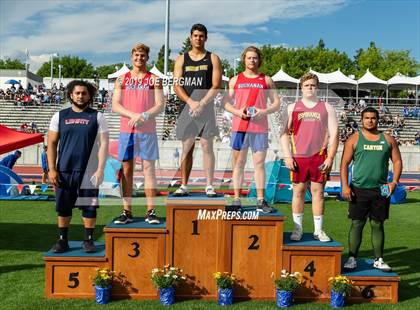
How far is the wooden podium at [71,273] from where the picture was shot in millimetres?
5104

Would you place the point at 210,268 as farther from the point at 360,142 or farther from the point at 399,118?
the point at 399,118

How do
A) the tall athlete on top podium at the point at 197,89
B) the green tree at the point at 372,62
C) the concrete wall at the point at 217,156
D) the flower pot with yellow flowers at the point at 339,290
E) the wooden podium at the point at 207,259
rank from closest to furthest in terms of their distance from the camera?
1. the flower pot with yellow flowers at the point at 339,290
2. the wooden podium at the point at 207,259
3. the tall athlete on top podium at the point at 197,89
4. the concrete wall at the point at 217,156
5. the green tree at the point at 372,62

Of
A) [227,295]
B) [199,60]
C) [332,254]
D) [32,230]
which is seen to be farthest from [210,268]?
[32,230]

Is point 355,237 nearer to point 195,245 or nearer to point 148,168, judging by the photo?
point 195,245

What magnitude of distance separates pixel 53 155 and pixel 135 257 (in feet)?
4.65

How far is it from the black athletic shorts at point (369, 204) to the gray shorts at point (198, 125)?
70.8 inches

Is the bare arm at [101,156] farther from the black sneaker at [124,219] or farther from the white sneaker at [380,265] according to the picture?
the white sneaker at [380,265]

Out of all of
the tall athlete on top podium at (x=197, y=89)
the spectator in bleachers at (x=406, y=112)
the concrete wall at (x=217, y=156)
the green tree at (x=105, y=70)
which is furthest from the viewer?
the green tree at (x=105, y=70)

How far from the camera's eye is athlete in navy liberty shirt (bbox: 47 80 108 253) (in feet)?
16.5

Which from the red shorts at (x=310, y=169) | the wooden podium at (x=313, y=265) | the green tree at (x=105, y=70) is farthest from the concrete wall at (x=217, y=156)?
the green tree at (x=105, y=70)

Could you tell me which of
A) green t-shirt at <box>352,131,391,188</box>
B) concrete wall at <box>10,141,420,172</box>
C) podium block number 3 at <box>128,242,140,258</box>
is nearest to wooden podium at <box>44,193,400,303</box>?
podium block number 3 at <box>128,242,140,258</box>

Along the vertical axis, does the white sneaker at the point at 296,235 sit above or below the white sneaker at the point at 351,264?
above

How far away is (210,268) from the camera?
5.16 m

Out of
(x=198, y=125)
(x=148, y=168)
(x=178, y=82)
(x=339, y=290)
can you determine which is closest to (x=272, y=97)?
(x=198, y=125)
